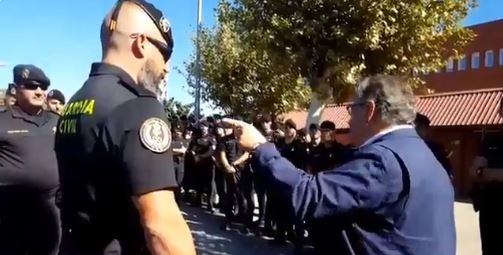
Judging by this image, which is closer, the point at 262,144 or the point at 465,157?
the point at 262,144

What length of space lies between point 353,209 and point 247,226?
24.8 ft

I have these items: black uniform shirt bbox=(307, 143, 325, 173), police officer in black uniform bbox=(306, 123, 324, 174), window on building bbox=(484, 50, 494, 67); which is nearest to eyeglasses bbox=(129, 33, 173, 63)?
police officer in black uniform bbox=(306, 123, 324, 174)

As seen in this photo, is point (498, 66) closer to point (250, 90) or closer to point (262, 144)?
point (250, 90)

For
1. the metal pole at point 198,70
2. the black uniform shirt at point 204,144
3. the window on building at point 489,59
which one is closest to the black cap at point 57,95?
the black uniform shirt at point 204,144

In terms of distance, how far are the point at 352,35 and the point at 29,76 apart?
6.53 meters

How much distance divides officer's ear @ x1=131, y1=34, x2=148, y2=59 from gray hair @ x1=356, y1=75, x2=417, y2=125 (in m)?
1.18

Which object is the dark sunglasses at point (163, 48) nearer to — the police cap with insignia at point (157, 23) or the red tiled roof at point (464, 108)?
the police cap with insignia at point (157, 23)

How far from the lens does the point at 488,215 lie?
4.82 meters

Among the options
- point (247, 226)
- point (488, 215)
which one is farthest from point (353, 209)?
point (247, 226)

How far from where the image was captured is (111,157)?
1915mm

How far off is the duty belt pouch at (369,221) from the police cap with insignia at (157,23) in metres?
1.04

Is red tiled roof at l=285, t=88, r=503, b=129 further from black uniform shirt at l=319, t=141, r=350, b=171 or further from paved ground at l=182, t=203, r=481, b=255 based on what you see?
black uniform shirt at l=319, t=141, r=350, b=171

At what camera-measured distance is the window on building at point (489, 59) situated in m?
42.8

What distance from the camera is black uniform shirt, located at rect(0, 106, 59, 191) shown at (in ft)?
15.6
